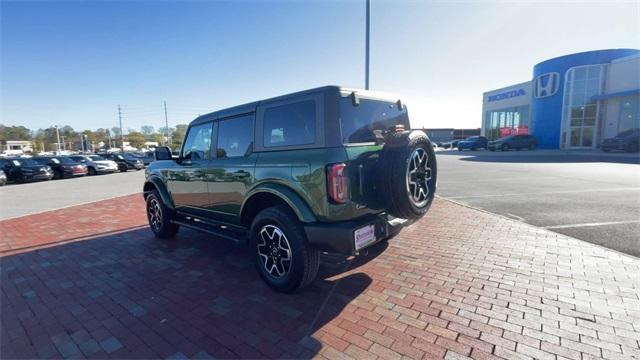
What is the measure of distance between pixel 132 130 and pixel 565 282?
13167 centimetres

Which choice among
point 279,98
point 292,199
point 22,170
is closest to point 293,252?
point 292,199

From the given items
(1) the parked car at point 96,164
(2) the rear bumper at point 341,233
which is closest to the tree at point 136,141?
(1) the parked car at point 96,164

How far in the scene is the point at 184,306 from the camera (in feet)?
9.96

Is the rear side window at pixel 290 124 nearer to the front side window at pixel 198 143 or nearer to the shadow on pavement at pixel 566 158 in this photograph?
the front side window at pixel 198 143

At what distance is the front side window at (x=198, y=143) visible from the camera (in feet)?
14.4

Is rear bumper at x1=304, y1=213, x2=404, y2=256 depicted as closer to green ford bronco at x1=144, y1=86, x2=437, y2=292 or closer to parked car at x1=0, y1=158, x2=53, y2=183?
green ford bronco at x1=144, y1=86, x2=437, y2=292

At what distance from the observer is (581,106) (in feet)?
95.1

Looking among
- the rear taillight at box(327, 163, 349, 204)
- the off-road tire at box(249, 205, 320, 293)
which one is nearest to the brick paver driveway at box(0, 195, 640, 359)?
the off-road tire at box(249, 205, 320, 293)

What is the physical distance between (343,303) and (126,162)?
85.0 feet

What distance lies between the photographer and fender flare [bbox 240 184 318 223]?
296 centimetres

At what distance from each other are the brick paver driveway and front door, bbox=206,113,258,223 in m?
0.83

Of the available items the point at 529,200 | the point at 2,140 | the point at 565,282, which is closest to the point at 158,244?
the point at 565,282

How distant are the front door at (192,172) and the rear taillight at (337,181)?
7.42 ft

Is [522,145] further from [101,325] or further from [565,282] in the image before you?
[101,325]
